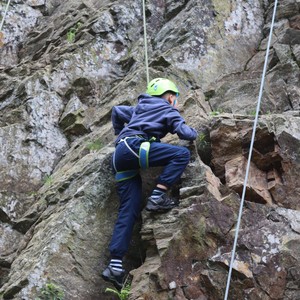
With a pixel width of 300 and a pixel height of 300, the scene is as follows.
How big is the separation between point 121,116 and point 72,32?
5513 millimetres

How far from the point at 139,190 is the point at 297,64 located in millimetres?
4836

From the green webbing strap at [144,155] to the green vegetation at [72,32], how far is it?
247 inches

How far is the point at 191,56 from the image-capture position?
11055 mm

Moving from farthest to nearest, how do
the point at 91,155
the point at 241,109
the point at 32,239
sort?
the point at 241,109 < the point at 91,155 < the point at 32,239

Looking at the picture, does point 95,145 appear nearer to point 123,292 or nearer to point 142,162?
point 142,162

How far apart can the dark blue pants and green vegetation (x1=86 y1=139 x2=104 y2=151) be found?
6.10ft

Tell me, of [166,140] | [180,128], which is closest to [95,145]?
[166,140]

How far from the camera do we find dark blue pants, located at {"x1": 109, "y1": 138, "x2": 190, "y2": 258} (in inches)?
266

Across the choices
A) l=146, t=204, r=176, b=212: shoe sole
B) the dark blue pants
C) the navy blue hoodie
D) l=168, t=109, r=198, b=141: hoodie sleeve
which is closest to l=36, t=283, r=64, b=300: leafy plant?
the dark blue pants

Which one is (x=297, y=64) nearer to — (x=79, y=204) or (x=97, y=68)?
(x=97, y=68)

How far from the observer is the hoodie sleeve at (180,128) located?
7.00m

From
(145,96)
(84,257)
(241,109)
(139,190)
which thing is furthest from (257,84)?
(84,257)

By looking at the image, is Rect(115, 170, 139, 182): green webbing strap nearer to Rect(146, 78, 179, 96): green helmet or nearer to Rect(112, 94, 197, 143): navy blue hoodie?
Rect(112, 94, 197, 143): navy blue hoodie

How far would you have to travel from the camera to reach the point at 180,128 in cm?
700
